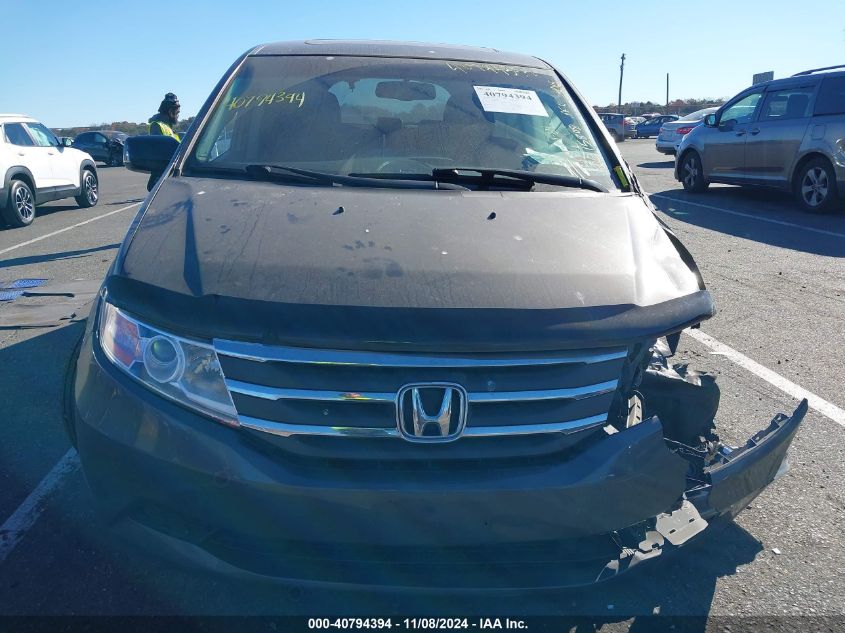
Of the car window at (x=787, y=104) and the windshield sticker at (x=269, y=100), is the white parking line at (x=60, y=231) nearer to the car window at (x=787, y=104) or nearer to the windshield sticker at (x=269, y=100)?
the windshield sticker at (x=269, y=100)

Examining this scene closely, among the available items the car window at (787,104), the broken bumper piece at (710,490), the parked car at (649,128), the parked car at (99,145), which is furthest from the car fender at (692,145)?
the parked car at (649,128)

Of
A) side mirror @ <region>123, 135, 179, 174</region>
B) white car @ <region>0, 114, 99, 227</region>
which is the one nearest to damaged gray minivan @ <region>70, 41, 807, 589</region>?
side mirror @ <region>123, 135, 179, 174</region>

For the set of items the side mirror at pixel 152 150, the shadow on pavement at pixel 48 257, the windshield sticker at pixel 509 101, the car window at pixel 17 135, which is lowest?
the shadow on pavement at pixel 48 257

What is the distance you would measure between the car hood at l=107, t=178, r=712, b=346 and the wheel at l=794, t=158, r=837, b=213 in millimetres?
8801

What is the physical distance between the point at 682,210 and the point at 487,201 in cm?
950

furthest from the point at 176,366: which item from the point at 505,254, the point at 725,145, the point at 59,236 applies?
the point at 725,145

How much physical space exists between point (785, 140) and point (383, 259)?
10.5 metres

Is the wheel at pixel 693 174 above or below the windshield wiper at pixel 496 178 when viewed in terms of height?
below

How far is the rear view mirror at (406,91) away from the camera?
3.47m

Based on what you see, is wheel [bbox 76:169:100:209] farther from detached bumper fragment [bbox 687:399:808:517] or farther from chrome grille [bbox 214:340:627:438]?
detached bumper fragment [bbox 687:399:808:517]

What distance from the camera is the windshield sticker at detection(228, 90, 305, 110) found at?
3.38m

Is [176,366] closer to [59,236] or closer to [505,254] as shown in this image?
[505,254]

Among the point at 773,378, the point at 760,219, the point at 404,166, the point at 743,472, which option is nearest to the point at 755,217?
the point at 760,219

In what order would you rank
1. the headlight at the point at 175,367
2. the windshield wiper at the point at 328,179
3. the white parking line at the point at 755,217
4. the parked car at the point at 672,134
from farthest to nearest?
the parked car at the point at 672,134
the white parking line at the point at 755,217
the windshield wiper at the point at 328,179
the headlight at the point at 175,367
